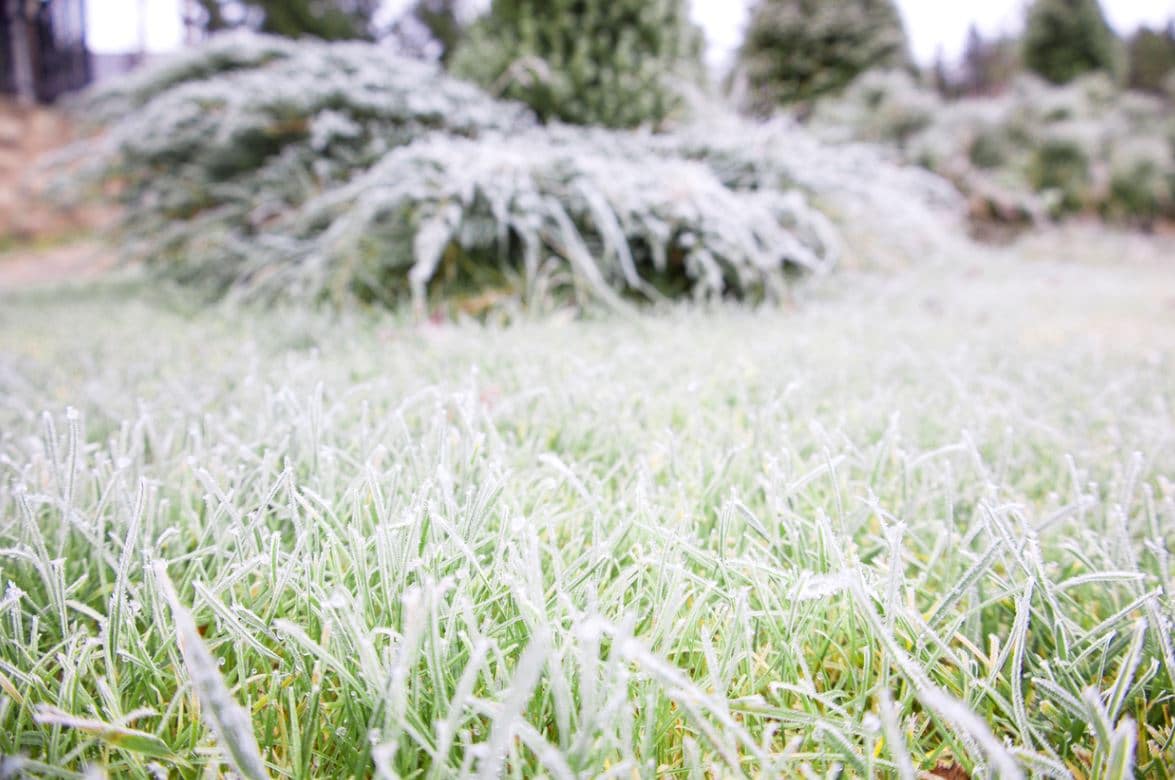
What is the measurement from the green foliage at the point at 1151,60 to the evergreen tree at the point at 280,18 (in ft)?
67.2

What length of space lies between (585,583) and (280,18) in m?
14.8

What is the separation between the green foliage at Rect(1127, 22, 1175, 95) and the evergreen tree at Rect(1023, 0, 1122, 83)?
9525 mm

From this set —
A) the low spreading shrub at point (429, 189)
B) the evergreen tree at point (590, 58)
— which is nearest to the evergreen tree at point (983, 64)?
the evergreen tree at point (590, 58)

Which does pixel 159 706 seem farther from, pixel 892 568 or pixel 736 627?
pixel 892 568

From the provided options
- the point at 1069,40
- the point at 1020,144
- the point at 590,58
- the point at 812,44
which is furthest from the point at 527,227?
the point at 1069,40

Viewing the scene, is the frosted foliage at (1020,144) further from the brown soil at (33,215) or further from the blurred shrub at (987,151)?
the brown soil at (33,215)

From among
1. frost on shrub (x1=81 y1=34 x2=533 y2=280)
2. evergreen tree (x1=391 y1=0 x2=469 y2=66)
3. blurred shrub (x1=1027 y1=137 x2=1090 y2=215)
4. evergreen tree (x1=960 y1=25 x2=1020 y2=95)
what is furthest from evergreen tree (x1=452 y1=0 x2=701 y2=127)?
evergreen tree (x1=960 y1=25 x2=1020 y2=95)

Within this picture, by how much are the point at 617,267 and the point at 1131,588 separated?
6.29ft

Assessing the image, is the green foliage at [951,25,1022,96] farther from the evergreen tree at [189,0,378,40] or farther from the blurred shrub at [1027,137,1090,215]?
the evergreen tree at [189,0,378,40]

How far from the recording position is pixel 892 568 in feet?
1.72

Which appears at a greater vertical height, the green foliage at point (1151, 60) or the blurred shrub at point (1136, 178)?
the green foliage at point (1151, 60)

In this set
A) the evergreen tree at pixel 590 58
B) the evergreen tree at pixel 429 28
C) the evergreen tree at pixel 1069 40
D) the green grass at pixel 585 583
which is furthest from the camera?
the evergreen tree at pixel 429 28

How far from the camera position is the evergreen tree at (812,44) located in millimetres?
9078

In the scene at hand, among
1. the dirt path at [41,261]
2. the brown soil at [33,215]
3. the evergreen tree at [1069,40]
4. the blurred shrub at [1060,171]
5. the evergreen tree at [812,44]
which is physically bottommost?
the dirt path at [41,261]
